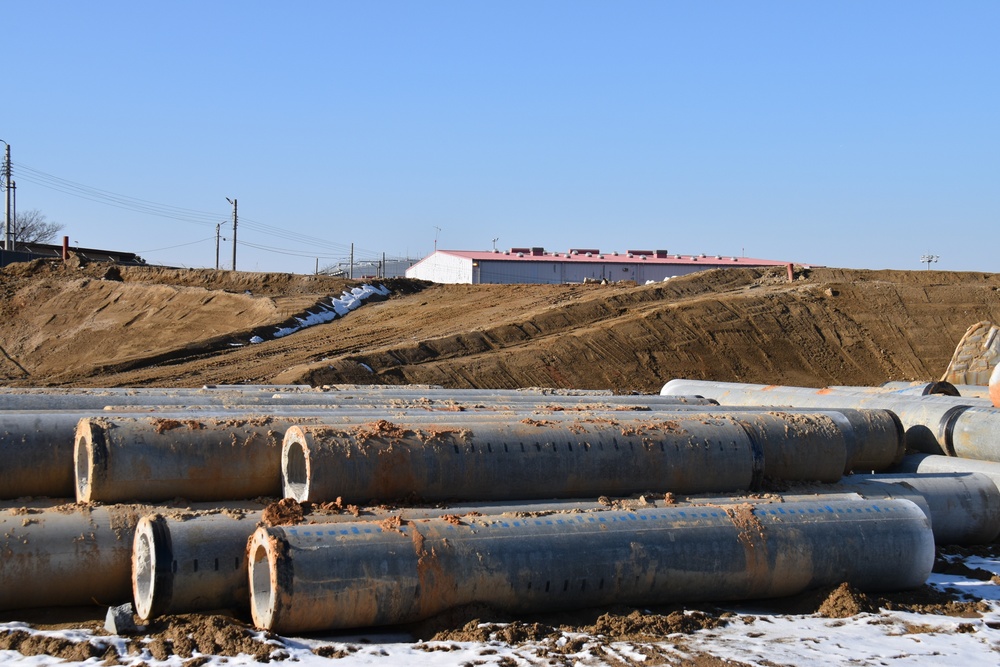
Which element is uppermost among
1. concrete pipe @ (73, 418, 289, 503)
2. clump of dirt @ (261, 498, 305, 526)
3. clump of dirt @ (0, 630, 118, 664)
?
concrete pipe @ (73, 418, 289, 503)

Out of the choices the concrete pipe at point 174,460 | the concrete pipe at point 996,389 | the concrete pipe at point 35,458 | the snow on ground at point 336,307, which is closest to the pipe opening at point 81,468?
the concrete pipe at point 174,460

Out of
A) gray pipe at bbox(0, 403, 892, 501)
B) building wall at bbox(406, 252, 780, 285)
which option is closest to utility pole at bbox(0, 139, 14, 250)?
building wall at bbox(406, 252, 780, 285)

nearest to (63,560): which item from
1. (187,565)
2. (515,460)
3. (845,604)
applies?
(187,565)

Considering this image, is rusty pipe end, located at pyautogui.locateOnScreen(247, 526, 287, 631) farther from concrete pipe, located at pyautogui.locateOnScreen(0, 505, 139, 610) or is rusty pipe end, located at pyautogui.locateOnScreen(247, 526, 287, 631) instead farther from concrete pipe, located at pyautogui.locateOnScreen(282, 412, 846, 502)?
concrete pipe, located at pyautogui.locateOnScreen(0, 505, 139, 610)

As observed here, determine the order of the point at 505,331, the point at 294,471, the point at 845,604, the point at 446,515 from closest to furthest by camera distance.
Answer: the point at 446,515 → the point at 845,604 → the point at 294,471 → the point at 505,331

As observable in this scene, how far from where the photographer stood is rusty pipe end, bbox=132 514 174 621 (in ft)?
18.2

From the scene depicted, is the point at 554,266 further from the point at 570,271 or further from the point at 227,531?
the point at 227,531

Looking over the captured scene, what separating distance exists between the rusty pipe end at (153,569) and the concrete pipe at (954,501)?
5843 mm

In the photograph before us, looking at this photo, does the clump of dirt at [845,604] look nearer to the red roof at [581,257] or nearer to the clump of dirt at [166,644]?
the clump of dirt at [166,644]

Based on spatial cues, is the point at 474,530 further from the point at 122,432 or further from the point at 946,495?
the point at 946,495

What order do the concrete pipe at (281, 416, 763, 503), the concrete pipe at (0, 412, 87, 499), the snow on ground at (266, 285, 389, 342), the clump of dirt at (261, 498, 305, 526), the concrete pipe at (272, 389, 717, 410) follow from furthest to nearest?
the snow on ground at (266, 285, 389, 342) < the concrete pipe at (272, 389, 717, 410) < the concrete pipe at (0, 412, 87, 499) < the concrete pipe at (281, 416, 763, 503) < the clump of dirt at (261, 498, 305, 526)

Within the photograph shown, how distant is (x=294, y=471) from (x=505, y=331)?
1596 cm

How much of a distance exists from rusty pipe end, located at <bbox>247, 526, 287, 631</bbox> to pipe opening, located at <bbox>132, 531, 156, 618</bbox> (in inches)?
23.7

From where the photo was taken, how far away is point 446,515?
250 inches
